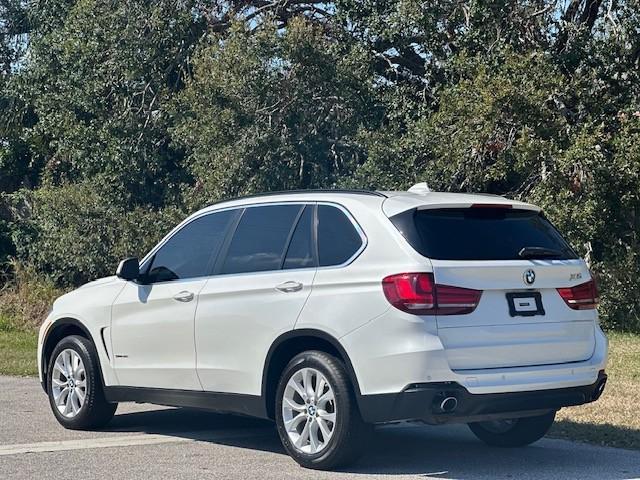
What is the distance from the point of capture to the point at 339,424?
7.16 meters

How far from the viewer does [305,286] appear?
7.50 metres

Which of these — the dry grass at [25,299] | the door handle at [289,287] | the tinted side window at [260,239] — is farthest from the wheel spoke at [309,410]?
the dry grass at [25,299]

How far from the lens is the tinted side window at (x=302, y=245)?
770cm

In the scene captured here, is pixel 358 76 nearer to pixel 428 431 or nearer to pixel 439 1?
pixel 439 1

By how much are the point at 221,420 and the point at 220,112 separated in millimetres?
9499

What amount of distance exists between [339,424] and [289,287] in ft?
3.29

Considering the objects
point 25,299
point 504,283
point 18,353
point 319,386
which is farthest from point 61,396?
point 25,299

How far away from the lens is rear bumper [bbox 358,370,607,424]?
6.83 m

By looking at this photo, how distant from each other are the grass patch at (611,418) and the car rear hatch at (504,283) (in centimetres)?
143

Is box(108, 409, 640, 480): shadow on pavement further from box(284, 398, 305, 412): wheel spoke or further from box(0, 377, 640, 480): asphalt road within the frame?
box(284, 398, 305, 412): wheel spoke

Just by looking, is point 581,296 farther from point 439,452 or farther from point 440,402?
point 439,452

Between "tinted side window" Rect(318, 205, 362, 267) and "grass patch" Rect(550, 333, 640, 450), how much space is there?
2.70m

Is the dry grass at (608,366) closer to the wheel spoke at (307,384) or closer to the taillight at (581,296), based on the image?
the taillight at (581,296)

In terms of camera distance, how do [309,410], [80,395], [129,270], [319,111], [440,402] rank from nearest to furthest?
[440,402], [309,410], [129,270], [80,395], [319,111]
